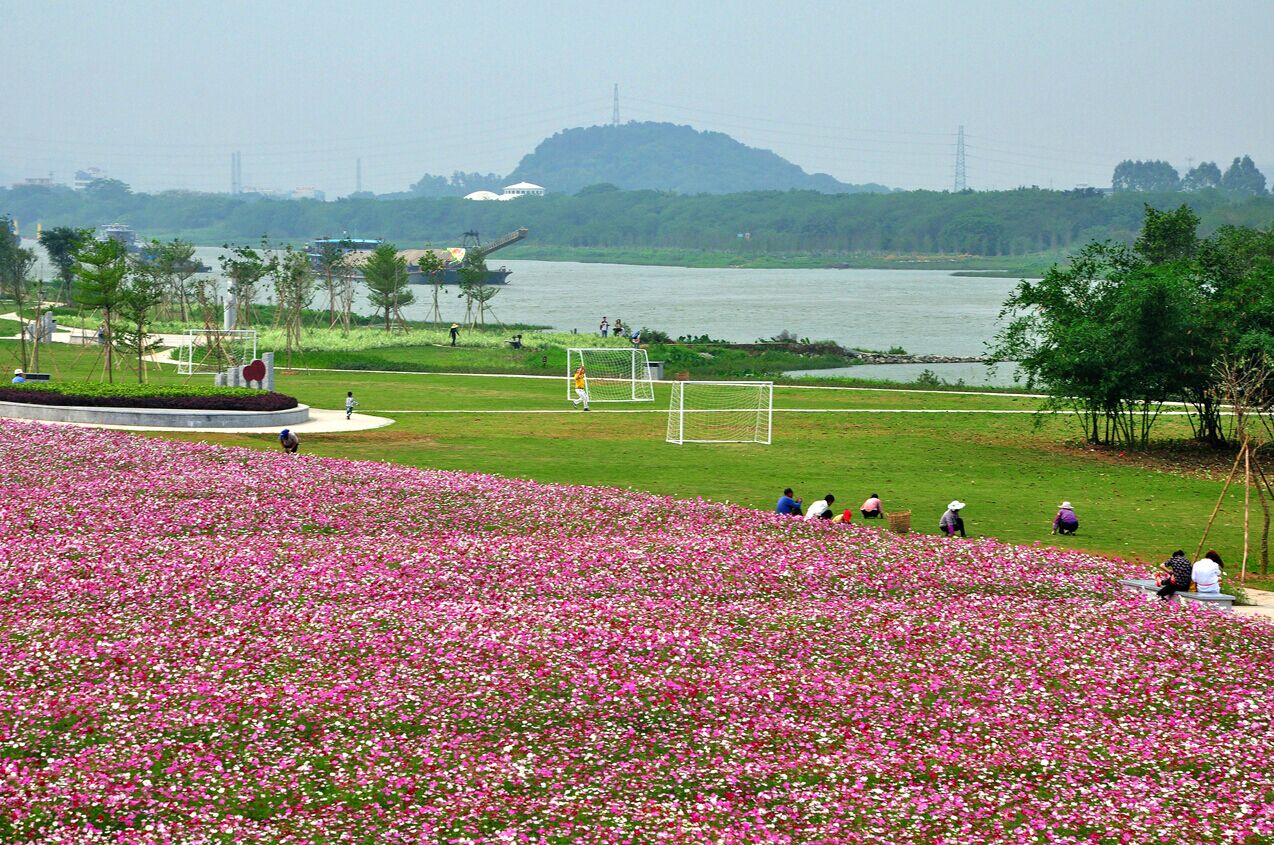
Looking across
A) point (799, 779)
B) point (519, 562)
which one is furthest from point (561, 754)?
point (519, 562)

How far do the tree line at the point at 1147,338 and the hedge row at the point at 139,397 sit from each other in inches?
1056

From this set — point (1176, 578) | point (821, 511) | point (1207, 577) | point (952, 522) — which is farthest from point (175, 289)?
point (1207, 577)

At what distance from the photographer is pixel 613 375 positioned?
74.1 metres

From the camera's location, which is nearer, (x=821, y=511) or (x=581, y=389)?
(x=821, y=511)

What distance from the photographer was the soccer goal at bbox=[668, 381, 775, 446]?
46.0m

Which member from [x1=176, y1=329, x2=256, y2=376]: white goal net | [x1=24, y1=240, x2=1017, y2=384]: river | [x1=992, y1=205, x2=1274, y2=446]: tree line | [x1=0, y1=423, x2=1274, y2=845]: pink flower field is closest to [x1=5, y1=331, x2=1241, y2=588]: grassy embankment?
[x1=992, y1=205, x2=1274, y2=446]: tree line

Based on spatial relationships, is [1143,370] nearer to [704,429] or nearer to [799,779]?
[704,429]

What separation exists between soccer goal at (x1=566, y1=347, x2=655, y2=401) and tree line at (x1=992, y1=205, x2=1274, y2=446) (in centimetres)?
1791

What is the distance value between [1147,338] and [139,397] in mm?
34150

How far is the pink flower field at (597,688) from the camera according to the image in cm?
1451

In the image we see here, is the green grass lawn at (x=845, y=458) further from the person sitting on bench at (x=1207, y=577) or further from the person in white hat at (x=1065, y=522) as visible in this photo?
the person sitting on bench at (x=1207, y=577)

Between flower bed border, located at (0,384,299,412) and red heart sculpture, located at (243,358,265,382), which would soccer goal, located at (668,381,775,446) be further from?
red heart sculpture, located at (243,358,265,382)

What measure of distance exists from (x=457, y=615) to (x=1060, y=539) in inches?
607

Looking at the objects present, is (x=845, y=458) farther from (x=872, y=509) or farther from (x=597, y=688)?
(x=597, y=688)
